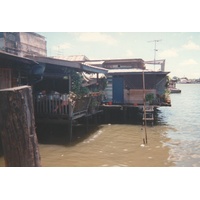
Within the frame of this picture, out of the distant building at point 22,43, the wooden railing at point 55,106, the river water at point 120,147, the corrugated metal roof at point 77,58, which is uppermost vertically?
the distant building at point 22,43

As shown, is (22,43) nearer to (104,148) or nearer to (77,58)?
(77,58)

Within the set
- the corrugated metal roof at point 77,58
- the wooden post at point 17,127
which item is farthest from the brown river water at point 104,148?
the corrugated metal roof at point 77,58

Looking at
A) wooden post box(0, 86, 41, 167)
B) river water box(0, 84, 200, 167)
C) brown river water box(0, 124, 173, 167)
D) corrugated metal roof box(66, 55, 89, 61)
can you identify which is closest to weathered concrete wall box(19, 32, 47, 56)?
corrugated metal roof box(66, 55, 89, 61)

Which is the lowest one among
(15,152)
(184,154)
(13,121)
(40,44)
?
(184,154)

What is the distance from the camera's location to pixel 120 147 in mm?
10984

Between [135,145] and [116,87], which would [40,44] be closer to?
[116,87]

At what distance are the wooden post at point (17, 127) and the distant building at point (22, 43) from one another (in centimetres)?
2524

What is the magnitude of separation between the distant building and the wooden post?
25240 millimetres

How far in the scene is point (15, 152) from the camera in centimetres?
292

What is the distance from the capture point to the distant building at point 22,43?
30156 mm

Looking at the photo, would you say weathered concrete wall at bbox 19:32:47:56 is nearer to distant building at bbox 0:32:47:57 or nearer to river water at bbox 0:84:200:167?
distant building at bbox 0:32:47:57

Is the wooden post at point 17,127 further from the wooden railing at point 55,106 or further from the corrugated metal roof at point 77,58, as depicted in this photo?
the corrugated metal roof at point 77,58

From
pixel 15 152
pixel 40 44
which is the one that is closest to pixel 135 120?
pixel 15 152

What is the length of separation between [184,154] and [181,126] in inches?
276
